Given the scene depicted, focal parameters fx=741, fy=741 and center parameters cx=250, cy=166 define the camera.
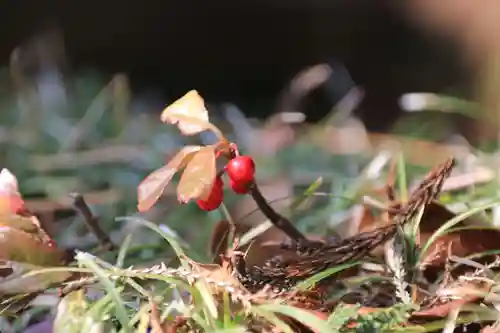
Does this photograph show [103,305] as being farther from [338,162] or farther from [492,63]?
[492,63]

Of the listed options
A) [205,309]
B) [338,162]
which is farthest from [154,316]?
[338,162]

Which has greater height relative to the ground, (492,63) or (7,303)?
(7,303)

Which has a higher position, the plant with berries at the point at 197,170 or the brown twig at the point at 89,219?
the plant with berries at the point at 197,170

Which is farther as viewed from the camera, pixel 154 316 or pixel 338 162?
pixel 338 162

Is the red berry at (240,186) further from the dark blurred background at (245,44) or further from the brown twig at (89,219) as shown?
the dark blurred background at (245,44)

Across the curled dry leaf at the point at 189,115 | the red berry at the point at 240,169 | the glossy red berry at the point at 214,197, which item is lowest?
the glossy red berry at the point at 214,197

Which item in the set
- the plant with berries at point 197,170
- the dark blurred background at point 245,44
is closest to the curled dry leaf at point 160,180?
the plant with berries at point 197,170

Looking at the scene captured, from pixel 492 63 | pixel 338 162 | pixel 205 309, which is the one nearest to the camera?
pixel 205 309
